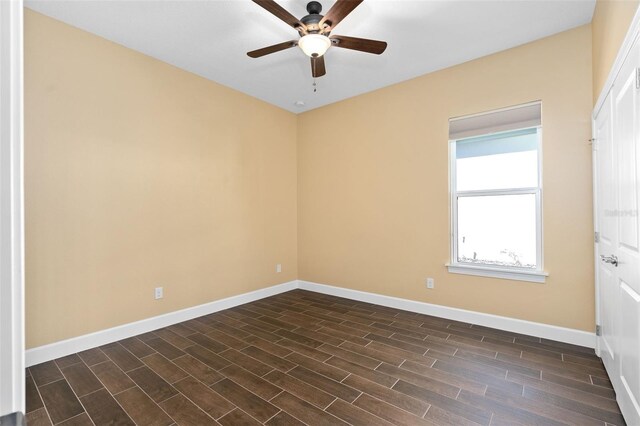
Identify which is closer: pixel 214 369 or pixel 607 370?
pixel 607 370

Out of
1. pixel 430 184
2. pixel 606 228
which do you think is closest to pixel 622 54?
pixel 606 228

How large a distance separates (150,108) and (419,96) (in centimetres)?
312

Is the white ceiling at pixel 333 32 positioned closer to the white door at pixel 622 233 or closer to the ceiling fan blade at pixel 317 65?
the ceiling fan blade at pixel 317 65

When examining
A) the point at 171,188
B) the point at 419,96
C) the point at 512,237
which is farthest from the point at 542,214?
the point at 171,188

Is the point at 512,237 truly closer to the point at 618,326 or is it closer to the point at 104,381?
the point at 618,326

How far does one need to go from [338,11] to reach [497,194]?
248 cm

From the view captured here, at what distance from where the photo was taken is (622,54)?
Result: 170 centimetres

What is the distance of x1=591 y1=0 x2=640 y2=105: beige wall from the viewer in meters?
1.67

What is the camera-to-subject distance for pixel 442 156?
353 centimetres

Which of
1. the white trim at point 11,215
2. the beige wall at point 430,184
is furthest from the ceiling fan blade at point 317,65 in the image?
the white trim at point 11,215

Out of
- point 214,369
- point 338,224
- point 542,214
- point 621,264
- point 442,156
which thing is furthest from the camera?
point 338,224

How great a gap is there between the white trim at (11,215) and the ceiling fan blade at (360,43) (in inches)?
88.3

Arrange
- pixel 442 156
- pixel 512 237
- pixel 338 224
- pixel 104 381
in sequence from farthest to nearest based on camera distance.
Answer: pixel 338 224, pixel 442 156, pixel 512 237, pixel 104 381

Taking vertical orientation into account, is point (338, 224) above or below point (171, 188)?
below
